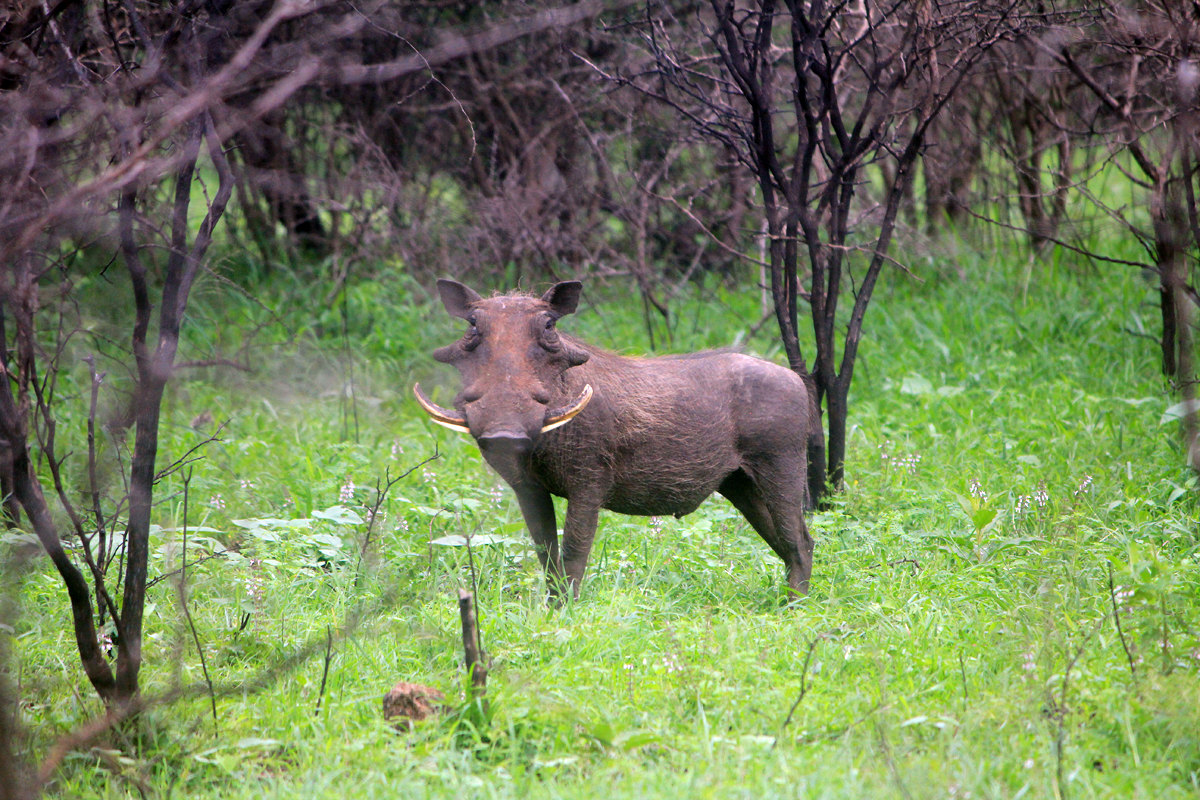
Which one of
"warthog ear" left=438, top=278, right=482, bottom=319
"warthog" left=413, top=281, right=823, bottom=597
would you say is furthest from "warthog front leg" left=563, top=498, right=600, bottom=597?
"warthog ear" left=438, top=278, right=482, bottom=319

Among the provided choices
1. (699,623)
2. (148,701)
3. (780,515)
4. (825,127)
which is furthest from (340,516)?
(825,127)

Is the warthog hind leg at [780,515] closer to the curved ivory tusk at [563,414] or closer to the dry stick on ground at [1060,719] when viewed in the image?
the curved ivory tusk at [563,414]

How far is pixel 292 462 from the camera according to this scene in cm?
564

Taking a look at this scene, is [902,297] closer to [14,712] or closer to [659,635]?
[659,635]

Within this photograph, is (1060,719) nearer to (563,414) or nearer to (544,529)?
(563,414)

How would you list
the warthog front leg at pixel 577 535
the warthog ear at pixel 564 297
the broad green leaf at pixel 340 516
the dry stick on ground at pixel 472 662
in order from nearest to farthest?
1. the dry stick on ground at pixel 472 662
2. the warthog ear at pixel 564 297
3. the warthog front leg at pixel 577 535
4. the broad green leaf at pixel 340 516

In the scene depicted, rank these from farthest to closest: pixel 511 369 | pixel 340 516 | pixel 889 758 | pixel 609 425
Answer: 1. pixel 340 516
2. pixel 609 425
3. pixel 511 369
4. pixel 889 758

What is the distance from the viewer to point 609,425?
12.0 feet

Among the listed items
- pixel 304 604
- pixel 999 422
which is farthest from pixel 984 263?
pixel 304 604

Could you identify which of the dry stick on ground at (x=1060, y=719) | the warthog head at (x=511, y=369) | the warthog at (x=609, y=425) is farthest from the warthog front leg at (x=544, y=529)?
the dry stick on ground at (x=1060, y=719)

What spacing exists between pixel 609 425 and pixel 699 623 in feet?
2.43

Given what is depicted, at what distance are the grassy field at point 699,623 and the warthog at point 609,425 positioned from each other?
13.4 inches

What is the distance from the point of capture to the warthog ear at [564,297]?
138 inches

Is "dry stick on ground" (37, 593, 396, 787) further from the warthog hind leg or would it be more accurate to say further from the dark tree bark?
the dark tree bark
